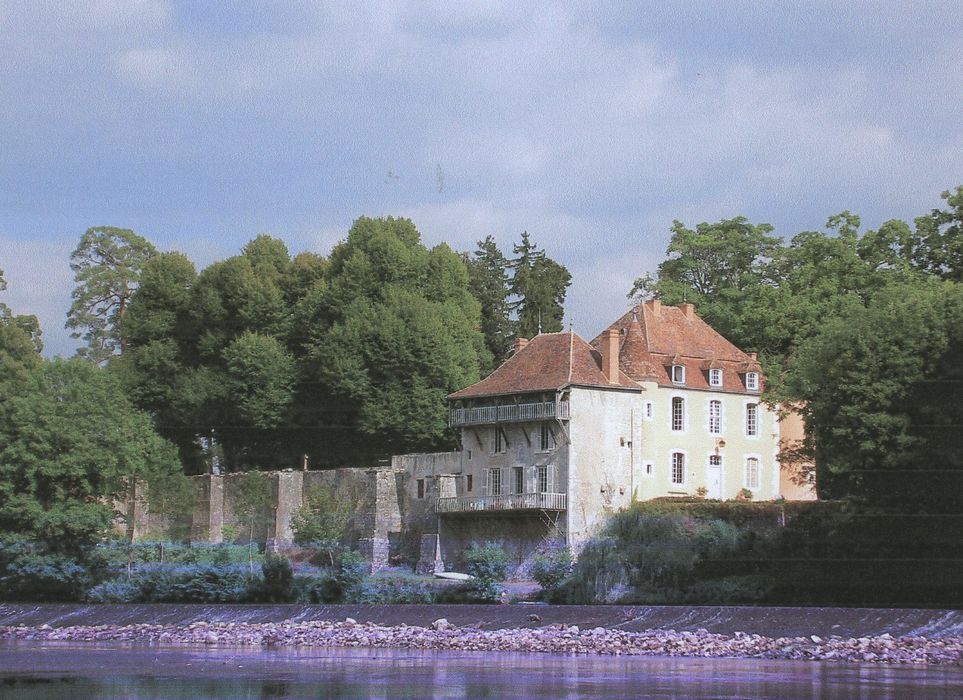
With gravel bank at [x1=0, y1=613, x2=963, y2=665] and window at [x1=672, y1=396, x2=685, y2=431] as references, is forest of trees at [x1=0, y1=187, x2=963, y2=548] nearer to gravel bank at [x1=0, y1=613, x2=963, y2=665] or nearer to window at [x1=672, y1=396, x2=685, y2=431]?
window at [x1=672, y1=396, x2=685, y2=431]

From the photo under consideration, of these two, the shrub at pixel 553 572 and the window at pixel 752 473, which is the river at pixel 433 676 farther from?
the window at pixel 752 473

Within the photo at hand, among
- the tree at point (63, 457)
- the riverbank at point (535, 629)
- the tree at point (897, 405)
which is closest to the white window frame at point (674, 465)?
the tree at point (897, 405)

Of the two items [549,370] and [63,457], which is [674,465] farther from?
[63,457]

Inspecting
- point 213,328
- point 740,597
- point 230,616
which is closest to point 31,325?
point 213,328

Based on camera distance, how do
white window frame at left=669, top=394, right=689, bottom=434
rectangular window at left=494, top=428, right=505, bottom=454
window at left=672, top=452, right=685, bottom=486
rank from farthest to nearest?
white window frame at left=669, top=394, right=689, bottom=434, window at left=672, top=452, right=685, bottom=486, rectangular window at left=494, top=428, right=505, bottom=454

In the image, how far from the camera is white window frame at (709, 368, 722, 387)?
6028 centimetres

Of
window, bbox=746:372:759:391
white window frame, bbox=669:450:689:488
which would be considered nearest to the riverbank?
white window frame, bbox=669:450:689:488

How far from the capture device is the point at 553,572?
49781 mm

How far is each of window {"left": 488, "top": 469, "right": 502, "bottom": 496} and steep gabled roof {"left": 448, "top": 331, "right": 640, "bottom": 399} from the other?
9.55 feet

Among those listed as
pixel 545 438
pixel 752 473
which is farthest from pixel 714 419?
pixel 545 438

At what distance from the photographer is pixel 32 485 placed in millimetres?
53688

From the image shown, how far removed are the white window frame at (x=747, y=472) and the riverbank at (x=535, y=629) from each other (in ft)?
54.5

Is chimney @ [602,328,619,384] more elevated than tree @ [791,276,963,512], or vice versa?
chimney @ [602,328,619,384]

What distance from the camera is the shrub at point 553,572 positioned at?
49281mm
